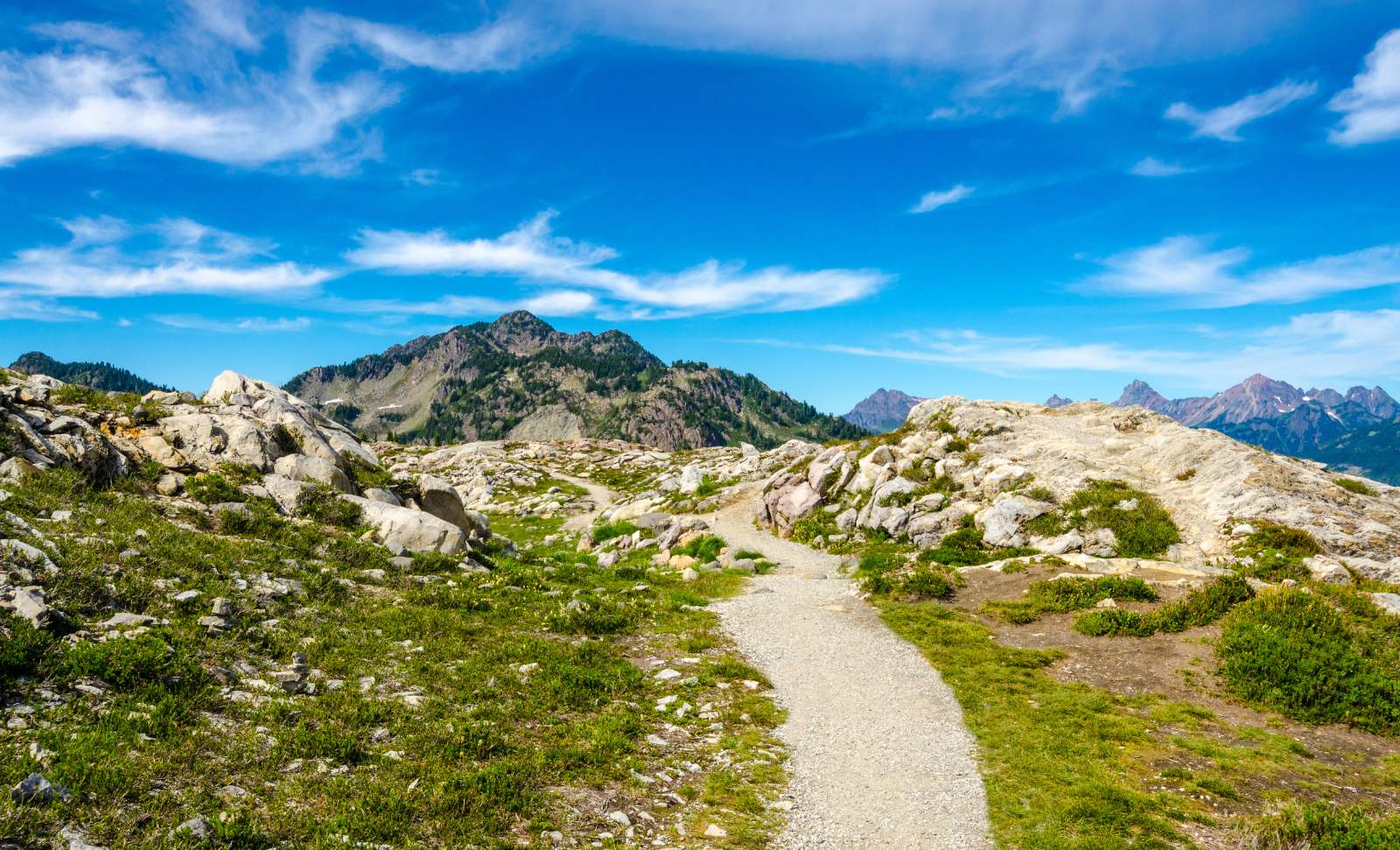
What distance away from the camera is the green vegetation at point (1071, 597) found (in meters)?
19.4

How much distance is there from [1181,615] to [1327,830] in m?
10.6

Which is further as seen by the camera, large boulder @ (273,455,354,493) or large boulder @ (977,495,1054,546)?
large boulder @ (977,495,1054,546)

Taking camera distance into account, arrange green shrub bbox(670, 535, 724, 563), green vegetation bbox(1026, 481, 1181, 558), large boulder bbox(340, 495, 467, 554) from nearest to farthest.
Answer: large boulder bbox(340, 495, 467, 554) → green vegetation bbox(1026, 481, 1181, 558) → green shrub bbox(670, 535, 724, 563)

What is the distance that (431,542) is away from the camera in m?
22.7

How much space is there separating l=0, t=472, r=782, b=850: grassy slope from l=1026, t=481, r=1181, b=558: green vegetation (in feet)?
62.3

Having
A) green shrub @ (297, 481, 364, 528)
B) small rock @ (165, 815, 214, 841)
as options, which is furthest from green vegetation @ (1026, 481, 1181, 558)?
small rock @ (165, 815, 214, 841)

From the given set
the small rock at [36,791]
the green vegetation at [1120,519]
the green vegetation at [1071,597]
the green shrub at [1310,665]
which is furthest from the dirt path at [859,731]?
the green vegetation at [1120,519]

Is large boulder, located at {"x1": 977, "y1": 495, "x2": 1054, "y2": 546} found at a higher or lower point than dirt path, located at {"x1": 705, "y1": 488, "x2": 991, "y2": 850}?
higher

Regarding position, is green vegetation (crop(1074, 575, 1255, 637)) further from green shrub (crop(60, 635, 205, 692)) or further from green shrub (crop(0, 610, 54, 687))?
green shrub (crop(0, 610, 54, 687))

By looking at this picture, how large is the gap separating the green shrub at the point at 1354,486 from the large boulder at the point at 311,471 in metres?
42.5

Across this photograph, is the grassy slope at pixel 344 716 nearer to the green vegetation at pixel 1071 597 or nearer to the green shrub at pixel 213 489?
the green shrub at pixel 213 489

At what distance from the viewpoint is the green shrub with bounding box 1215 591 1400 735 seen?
1262cm

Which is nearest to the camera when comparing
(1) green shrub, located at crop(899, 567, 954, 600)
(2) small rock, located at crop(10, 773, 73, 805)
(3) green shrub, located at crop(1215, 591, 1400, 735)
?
(2) small rock, located at crop(10, 773, 73, 805)

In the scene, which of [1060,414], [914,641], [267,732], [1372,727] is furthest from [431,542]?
[1060,414]
